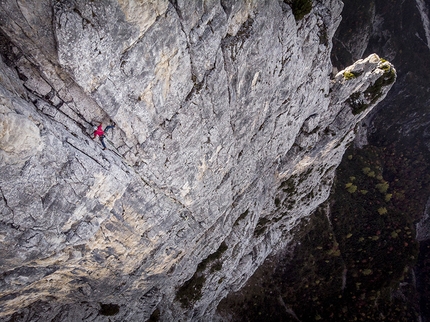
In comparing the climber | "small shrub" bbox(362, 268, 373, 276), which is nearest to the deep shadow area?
"small shrub" bbox(362, 268, 373, 276)

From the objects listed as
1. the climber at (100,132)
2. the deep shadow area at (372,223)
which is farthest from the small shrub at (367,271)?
the climber at (100,132)

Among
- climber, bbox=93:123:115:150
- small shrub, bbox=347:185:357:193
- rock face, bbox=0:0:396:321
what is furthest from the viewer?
small shrub, bbox=347:185:357:193

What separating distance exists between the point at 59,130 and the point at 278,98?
20.5 m

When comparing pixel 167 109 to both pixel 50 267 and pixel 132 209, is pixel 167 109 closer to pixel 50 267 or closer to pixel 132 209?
pixel 132 209

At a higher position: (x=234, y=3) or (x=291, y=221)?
(x=234, y=3)

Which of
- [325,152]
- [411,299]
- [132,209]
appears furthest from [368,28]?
[132,209]

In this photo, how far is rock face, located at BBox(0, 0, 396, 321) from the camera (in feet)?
40.8

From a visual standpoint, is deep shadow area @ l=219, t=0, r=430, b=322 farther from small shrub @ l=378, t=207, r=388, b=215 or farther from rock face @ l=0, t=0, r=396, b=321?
rock face @ l=0, t=0, r=396, b=321

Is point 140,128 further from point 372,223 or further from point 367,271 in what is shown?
point 372,223

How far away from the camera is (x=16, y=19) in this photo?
1120 centimetres

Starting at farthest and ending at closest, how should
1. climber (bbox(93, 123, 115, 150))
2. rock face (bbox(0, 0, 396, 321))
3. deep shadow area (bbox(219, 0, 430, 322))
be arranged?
deep shadow area (bbox(219, 0, 430, 322))
climber (bbox(93, 123, 115, 150))
rock face (bbox(0, 0, 396, 321))

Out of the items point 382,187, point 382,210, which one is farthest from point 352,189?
point 382,187

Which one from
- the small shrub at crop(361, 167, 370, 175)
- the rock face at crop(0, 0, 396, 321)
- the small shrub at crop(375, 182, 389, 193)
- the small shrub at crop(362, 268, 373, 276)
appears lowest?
the small shrub at crop(362, 268, 373, 276)

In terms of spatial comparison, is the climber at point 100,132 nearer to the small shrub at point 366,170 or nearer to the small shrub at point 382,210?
the small shrub at point 366,170
